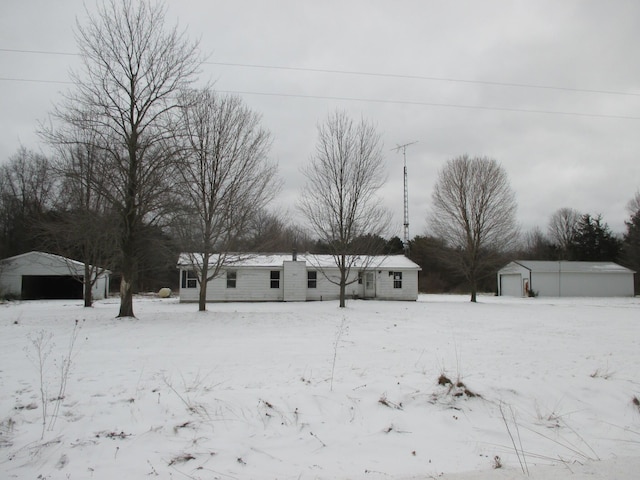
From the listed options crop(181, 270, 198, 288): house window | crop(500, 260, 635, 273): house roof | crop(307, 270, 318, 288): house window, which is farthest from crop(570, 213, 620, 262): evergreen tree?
crop(181, 270, 198, 288): house window

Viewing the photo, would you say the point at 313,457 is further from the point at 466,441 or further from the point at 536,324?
the point at 536,324

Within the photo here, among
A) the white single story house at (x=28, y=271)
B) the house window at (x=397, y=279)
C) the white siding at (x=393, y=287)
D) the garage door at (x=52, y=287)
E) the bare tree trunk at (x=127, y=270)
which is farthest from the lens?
the garage door at (x=52, y=287)

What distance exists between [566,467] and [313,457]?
2.72 meters

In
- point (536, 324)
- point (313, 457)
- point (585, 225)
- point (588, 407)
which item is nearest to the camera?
point (313, 457)

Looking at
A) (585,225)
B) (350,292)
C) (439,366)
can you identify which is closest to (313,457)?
(439,366)

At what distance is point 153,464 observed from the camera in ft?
14.4

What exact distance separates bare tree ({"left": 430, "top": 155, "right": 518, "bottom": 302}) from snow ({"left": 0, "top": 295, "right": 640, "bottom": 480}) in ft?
73.3

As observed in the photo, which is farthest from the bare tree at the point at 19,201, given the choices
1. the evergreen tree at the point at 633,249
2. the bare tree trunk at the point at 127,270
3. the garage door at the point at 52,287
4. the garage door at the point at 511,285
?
the evergreen tree at the point at 633,249

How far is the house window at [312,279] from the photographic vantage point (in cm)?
3200

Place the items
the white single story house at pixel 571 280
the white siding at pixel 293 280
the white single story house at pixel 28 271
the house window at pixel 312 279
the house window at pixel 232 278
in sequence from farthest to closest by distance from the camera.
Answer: the white single story house at pixel 571 280
the house window at pixel 312 279
the white single story house at pixel 28 271
the white siding at pixel 293 280
the house window at pixel 232 278

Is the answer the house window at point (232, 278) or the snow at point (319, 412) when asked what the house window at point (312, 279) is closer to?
the house window at point (232, 278)

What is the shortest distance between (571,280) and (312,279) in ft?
86.4

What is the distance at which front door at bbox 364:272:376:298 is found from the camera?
3284 centimetres

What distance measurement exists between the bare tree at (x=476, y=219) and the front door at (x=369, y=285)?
579 centimetres
